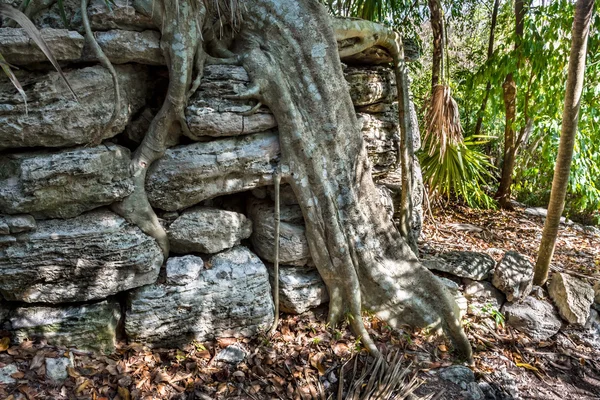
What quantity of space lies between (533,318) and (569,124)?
163 cm

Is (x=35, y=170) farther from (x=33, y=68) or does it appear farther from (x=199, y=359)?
(x=199, y=359)

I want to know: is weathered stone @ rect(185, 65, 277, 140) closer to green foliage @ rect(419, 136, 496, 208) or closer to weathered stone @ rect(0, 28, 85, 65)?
weathered stone @ rect(0, 28, 85, 65)

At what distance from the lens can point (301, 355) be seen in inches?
108

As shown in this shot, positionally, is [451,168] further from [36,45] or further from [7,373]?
[7,373]

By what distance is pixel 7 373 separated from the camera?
2.16 meters

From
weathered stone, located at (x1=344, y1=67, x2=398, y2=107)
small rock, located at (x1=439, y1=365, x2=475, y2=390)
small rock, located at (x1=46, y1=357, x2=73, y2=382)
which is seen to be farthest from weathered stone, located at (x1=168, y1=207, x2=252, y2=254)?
small rock, located at (x1=439, y1=365, x2=475, y2=390)

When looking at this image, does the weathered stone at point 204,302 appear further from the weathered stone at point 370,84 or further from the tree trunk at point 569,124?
the tree trunk at point 569,124

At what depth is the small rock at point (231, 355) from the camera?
2643 millimetres

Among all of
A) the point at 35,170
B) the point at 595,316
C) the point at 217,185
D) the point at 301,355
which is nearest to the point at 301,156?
the point at 217,185

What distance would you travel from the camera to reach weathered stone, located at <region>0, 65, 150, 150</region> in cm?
216

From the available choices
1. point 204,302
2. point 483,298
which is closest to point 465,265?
point 483,298

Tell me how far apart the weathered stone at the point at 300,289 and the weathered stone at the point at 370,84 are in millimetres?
1559

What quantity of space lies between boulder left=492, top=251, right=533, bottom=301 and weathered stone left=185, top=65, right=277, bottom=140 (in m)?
2.50

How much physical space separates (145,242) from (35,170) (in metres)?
0.72
